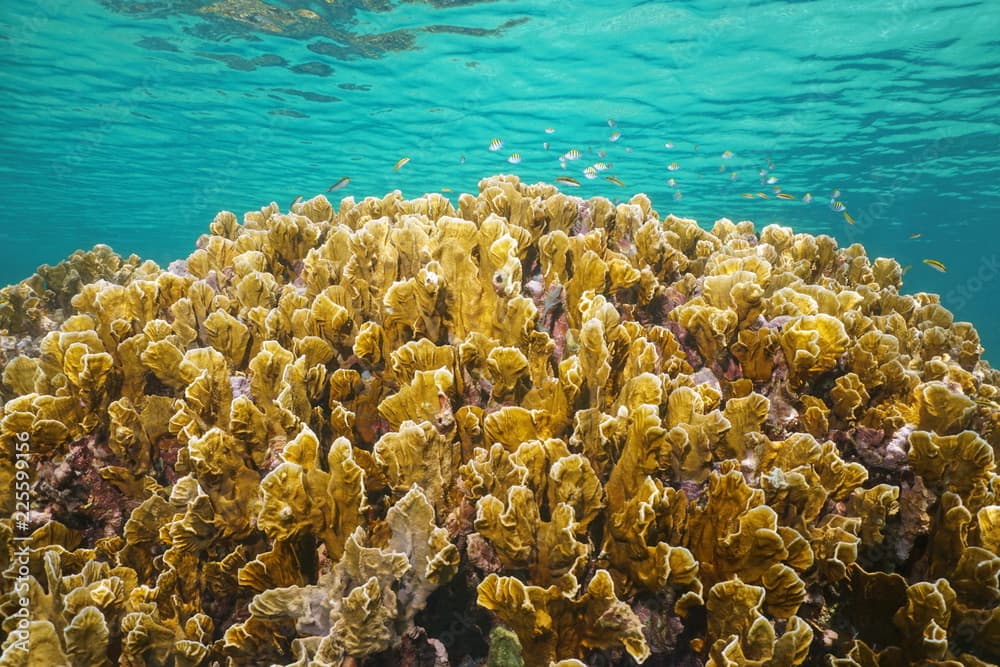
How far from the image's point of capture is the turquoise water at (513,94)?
1645cm

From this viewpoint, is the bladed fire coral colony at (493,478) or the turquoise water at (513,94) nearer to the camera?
the bladed fire coral colony at (493,478)

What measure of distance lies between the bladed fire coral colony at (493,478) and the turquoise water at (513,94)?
11910 millimetres

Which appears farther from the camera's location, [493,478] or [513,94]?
[513,94]

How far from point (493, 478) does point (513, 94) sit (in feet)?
78.3

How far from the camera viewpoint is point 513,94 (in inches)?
887

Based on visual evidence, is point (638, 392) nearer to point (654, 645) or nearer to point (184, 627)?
point (654, 645)

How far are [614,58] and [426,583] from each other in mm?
21530

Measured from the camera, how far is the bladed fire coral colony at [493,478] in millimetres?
1780

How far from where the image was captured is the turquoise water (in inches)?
648

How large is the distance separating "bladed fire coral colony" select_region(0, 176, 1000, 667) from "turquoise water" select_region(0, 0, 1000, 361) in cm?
1191

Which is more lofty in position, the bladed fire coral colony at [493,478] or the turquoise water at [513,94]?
the turquoise water at [513,94]

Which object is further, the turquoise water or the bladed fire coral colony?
the turquoise water

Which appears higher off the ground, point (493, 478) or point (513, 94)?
point (513, 94)

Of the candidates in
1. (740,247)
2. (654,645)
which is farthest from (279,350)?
(740,247)
